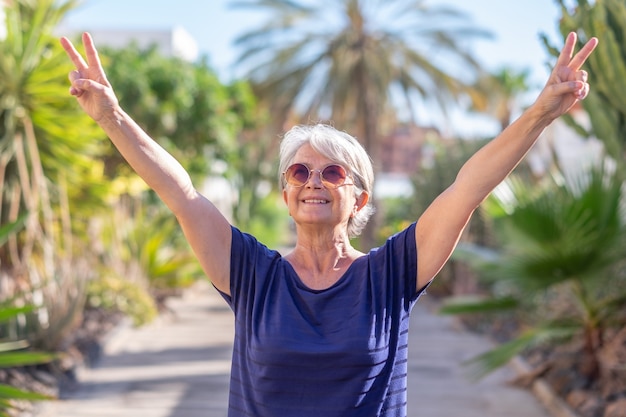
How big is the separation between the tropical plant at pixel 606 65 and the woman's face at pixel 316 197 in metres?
4.06

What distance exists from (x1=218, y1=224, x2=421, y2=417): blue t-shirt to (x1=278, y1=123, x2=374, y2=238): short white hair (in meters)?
0.23

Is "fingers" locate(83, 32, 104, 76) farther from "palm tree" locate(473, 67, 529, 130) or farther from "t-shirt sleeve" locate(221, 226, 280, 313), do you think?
"palm tree" locate(473, 67, 529, 130)

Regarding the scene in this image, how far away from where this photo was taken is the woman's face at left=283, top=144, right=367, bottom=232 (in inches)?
110

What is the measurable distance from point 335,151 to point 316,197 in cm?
14

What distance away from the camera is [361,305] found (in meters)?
2.65

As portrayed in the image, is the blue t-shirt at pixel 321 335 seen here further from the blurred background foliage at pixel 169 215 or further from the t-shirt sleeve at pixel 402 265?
the blurred background foliage at pixel 169 215

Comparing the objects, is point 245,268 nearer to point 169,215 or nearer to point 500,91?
point 169,215

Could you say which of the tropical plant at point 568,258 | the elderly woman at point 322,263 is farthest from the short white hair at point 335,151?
the tropical plant at point 568,258

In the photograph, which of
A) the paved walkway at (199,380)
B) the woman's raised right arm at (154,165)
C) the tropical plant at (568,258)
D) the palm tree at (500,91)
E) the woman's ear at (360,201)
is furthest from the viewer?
the palm tree at (500,91)

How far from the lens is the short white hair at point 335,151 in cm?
284

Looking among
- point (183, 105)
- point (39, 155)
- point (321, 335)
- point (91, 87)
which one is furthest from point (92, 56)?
point (183, 105)

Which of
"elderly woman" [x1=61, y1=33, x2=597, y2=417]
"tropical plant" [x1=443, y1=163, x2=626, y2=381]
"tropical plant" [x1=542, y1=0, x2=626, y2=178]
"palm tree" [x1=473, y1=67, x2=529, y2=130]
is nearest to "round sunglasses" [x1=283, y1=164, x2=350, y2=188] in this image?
"elderly woman" [x1=61, y1=33, x2=597, y2=417]

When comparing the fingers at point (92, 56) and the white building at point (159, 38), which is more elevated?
the white building at point (159, 38)

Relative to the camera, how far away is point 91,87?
263 cm
